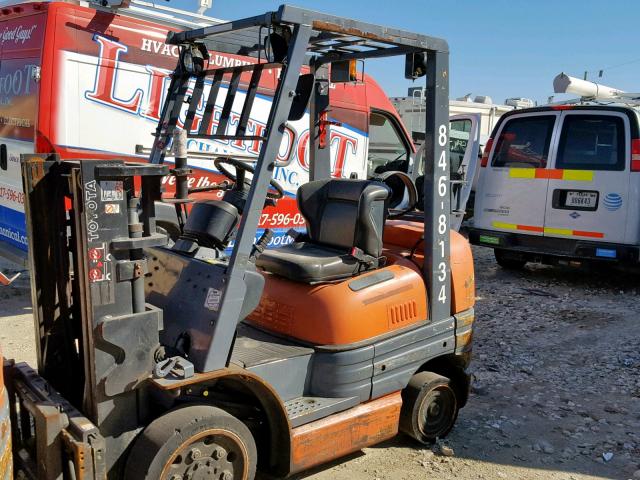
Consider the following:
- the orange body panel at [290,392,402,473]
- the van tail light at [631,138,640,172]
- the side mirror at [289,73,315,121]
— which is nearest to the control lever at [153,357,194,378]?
the orange body panel at [290,392,402,473]

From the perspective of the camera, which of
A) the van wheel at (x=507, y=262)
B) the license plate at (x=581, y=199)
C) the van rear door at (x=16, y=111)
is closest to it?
the van rear door at (x=16, y=111)

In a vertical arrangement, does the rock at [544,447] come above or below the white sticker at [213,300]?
below

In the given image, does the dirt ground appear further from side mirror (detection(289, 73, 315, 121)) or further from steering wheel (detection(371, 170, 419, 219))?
side mirror (detection(289, 73, 315, 121))

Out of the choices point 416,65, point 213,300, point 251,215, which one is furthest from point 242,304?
point 416,65

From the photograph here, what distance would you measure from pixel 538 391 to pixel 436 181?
2.35 metres

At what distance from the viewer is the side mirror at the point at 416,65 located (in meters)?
3.78

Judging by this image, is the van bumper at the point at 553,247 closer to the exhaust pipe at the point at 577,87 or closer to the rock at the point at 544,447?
the exhaust pipe at the point at 577,87

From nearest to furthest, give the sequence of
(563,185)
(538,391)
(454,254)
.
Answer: (454,254) < (538,391) < (563,185)

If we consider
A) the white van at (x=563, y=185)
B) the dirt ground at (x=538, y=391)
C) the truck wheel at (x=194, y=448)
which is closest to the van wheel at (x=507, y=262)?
the white van at (x=563, y=185)

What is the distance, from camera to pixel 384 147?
10.5 metres

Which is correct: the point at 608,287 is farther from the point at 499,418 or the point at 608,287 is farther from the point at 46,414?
the point at 46,414

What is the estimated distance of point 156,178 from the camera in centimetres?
294

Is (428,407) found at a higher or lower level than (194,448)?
lower

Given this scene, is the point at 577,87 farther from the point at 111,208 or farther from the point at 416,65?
the point at 111,208
